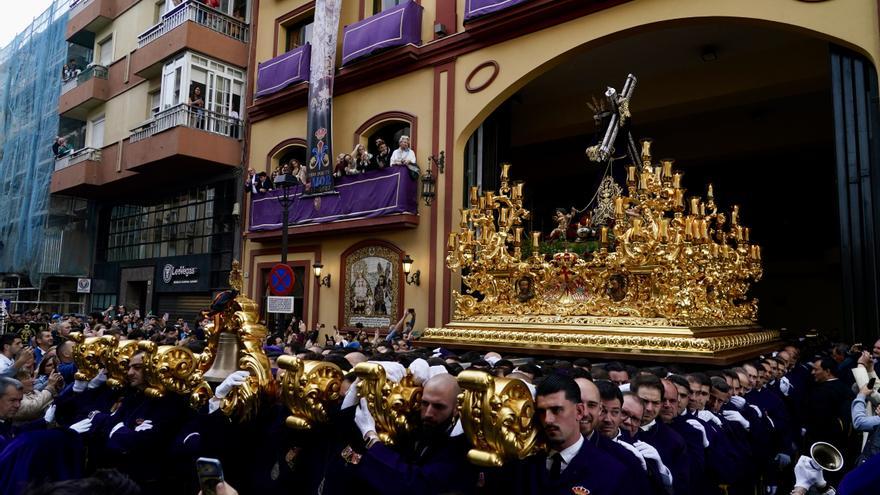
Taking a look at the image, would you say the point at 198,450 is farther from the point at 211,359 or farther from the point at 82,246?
the point at 82,246

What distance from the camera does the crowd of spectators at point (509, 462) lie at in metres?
3.06

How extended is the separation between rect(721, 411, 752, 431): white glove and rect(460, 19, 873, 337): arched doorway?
902 centimetres

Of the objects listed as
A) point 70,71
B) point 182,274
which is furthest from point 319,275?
point 70,71

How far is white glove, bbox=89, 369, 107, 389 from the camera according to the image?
5.58 metres

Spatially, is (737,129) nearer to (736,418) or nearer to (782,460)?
(782,460)

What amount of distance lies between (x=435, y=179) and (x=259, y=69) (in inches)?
297

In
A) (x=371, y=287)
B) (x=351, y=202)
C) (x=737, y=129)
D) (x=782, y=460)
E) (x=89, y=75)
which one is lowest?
(x=782, y=460)

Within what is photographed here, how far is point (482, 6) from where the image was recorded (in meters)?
13.5

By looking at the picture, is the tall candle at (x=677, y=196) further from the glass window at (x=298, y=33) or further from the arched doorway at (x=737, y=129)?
the glass window at (x=298, y=33)

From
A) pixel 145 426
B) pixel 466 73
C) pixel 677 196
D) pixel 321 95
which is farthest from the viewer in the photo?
pixel 321 95

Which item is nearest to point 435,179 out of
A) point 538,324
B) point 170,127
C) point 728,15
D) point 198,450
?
point 538,324

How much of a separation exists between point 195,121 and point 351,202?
690 centimetres

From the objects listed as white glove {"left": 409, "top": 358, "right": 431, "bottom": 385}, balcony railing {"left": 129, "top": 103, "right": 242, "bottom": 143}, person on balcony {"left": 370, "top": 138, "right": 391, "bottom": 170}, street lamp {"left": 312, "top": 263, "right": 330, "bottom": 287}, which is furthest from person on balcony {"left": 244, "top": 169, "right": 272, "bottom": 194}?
white glove {"left": 409, "top": 358, "right": 431, "bottom": 385}

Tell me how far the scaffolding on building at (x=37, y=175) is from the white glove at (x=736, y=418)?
1045 inches
